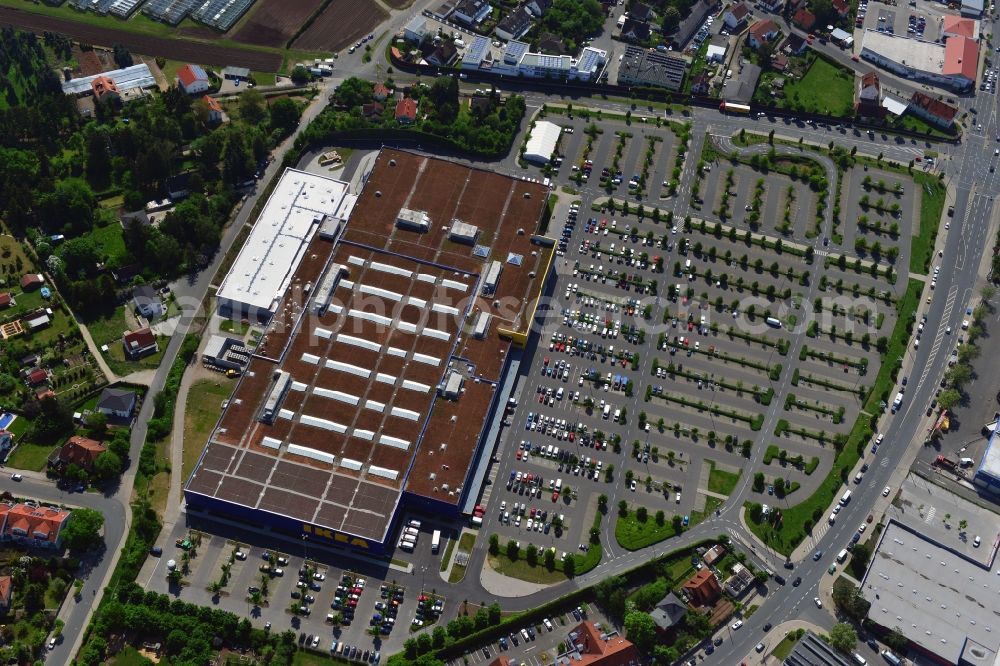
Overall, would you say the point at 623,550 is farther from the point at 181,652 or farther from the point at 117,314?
the point at 117,314

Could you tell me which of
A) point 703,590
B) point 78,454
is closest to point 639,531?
point 703,590

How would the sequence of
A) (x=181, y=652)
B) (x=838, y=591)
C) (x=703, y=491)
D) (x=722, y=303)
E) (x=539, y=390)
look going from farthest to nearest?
(x=722, y=303)
(x=539, y=390)
(x=703, y=491)
(x=838, y=591)
(x=181, y=652)

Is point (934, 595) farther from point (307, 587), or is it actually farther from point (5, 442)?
point (5, 442)

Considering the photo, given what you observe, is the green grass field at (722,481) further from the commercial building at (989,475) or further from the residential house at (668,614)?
the commercial building at (989,475)

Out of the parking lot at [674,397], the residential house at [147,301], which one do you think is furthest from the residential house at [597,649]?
the residential house at [147,301]

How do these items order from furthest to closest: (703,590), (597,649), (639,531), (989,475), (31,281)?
(31,281)
(989,475)
(639,531)
(703,590)
(597,649)

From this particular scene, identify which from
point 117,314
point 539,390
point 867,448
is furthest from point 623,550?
point 117,314
